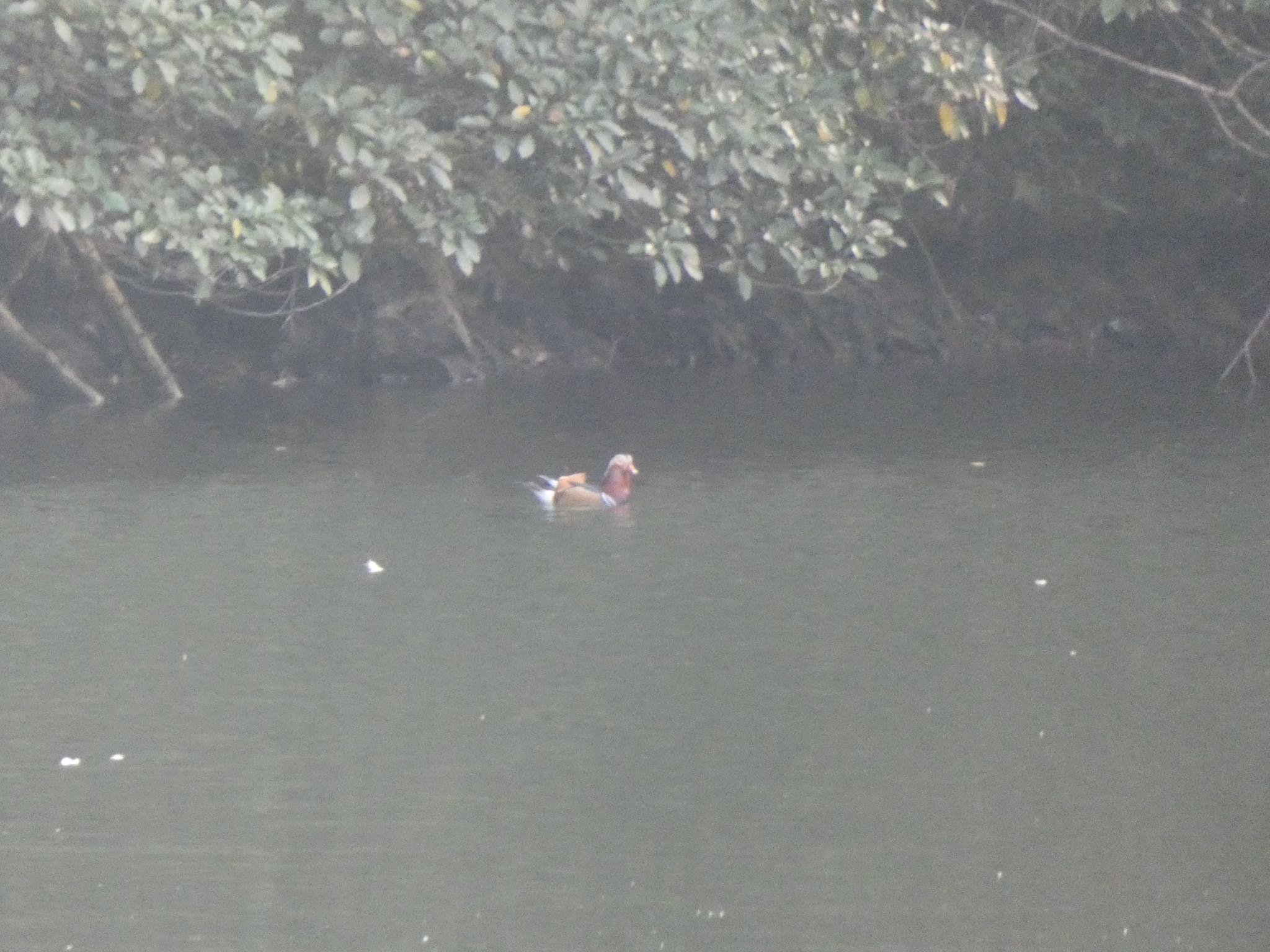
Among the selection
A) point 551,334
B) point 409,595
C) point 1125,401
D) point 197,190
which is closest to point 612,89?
point 197,190

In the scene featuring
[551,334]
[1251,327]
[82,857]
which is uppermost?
[82,857]

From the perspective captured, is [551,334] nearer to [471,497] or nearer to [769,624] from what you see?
[471,497]

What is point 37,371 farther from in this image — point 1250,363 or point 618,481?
point 1250,363

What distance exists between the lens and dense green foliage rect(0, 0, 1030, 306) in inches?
403

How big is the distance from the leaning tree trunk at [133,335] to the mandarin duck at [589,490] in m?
5.33

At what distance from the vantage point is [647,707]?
6.21 meters

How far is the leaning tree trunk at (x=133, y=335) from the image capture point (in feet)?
47.1

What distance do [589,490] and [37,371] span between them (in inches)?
245

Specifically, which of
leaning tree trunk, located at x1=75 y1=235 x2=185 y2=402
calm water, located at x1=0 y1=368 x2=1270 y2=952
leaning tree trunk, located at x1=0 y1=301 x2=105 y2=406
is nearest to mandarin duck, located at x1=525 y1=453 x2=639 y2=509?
calm water, located at x1=0 y1=368 x2=1270 y2=952

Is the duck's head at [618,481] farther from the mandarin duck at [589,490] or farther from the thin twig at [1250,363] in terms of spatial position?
the thin twig at [1250,363]

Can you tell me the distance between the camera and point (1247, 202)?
663 inches

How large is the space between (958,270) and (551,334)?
347cm

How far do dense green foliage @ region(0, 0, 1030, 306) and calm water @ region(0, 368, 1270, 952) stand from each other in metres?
1.33

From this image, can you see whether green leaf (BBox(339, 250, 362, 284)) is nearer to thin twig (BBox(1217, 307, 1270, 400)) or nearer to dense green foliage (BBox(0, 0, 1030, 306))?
dense green foliage (BBox(0, 0, 1030, 306))
